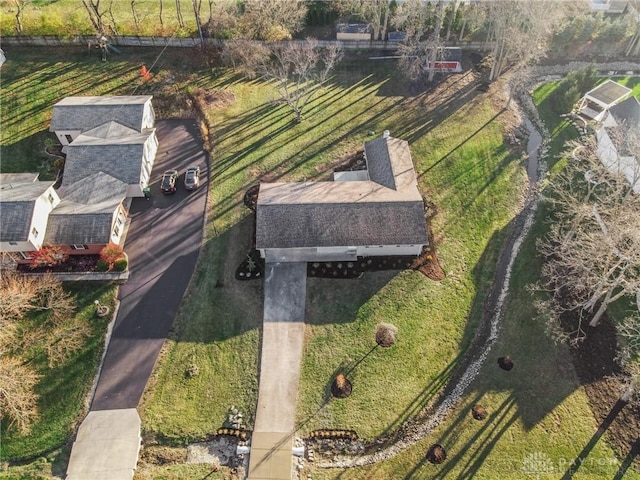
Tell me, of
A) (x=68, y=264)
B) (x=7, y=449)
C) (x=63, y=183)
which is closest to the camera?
(x=7, y=449)

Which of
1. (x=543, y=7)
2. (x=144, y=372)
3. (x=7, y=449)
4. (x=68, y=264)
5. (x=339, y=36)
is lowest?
(x=7, y=449)

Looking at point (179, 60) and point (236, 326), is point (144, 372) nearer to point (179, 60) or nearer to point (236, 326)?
point (236, 326)

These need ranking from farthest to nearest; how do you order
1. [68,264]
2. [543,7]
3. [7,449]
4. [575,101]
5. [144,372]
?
[575,101]
[543,7]
[68,264]
[144,372]
[7,449]

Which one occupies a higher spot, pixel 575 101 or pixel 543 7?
pixel 543 7

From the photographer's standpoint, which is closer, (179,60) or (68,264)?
(68,264)

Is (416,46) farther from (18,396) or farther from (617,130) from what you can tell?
(18,396)

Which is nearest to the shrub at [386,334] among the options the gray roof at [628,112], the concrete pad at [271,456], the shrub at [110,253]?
the concrete pad at [271,456]

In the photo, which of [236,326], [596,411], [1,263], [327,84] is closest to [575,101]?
[327,84]
